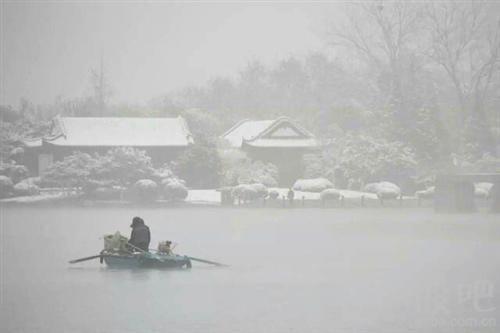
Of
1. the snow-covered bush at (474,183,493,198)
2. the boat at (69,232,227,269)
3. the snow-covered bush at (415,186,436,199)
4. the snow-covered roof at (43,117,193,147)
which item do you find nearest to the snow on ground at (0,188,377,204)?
the snow-covered roof at (43,117,193,147)

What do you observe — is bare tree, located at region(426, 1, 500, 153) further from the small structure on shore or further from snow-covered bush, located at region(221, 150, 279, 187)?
snow-covered bush, located at region(221, 150, 279, 187)

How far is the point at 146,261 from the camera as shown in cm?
1154

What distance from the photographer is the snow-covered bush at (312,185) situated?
17.5m

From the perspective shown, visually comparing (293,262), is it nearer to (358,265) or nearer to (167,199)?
(358,265)

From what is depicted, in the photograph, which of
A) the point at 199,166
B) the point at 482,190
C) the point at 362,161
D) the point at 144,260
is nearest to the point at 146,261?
the point at 144,260

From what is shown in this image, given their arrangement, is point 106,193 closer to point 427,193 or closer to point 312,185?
point 312,185

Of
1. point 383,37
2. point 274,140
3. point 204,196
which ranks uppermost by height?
point 383,37

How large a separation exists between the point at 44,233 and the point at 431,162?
7586 mm

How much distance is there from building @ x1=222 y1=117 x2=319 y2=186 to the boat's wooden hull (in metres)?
5.08

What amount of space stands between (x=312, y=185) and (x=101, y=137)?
3854 millimetres

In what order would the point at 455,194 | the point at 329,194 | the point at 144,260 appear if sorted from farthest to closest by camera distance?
the point at 455,194, the point at 329,194, the point at 144,260

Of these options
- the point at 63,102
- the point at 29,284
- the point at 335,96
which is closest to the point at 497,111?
the point at 335,96

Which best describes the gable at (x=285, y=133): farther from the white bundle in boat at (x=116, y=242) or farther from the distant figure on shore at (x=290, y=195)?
the white bundle in boat at (x=116, y=242)

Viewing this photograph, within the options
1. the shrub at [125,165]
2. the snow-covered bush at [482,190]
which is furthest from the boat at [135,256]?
the snow-covered bush at [482,190]
